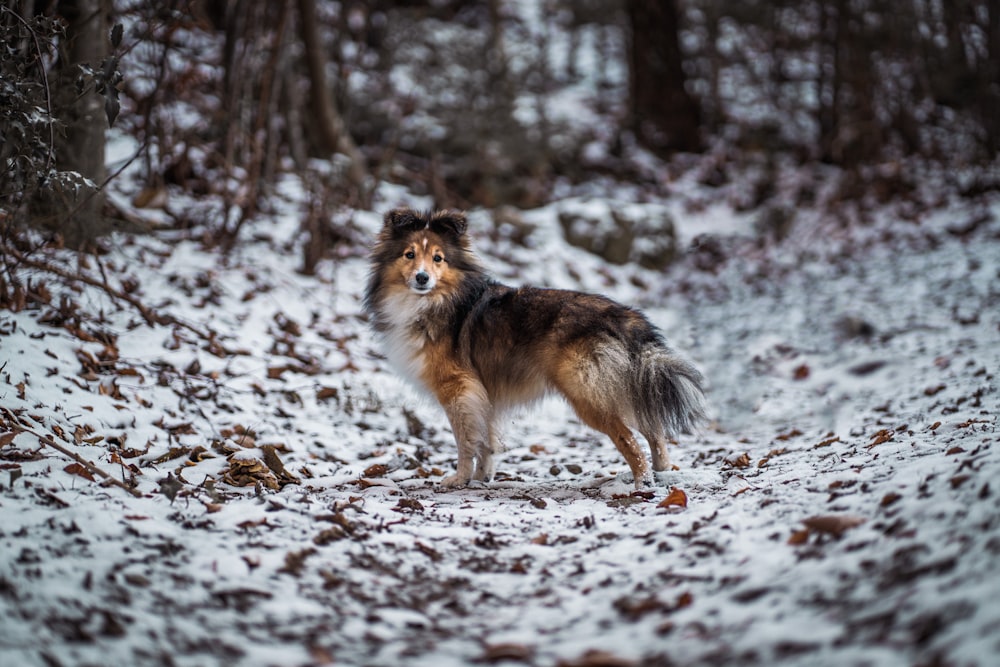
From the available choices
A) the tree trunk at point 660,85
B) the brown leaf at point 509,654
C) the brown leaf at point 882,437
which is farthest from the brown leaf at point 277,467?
the tree trunk at point 660,85

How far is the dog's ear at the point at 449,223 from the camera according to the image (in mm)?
5641

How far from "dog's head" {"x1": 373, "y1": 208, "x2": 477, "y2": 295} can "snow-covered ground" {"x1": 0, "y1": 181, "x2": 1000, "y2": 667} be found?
1.10 metres

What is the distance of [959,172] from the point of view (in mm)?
12531

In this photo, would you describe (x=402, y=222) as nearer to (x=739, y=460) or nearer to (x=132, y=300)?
(x=132, y=300)

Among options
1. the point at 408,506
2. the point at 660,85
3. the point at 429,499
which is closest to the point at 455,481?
the point at 429,499

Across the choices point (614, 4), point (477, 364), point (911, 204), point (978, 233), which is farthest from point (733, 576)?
point (614, 4)

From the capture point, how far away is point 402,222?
5613 mm

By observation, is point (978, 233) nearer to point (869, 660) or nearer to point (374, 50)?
point (869, 660)

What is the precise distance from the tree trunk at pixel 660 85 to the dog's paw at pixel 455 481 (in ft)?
39.5

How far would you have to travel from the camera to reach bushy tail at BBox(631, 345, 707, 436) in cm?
486

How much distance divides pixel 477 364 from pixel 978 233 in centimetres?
911

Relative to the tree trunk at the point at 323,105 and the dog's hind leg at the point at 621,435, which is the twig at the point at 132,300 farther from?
the tree trunk at the point at 323,105

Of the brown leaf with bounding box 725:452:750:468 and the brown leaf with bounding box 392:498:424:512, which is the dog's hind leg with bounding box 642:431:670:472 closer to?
the brown leaf with bounding box 725:452:750:468

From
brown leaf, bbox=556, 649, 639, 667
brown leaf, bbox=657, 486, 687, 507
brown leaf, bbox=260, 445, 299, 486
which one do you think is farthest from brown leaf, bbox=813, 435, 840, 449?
brown leaf, bbox=260, 445, 299, 486
